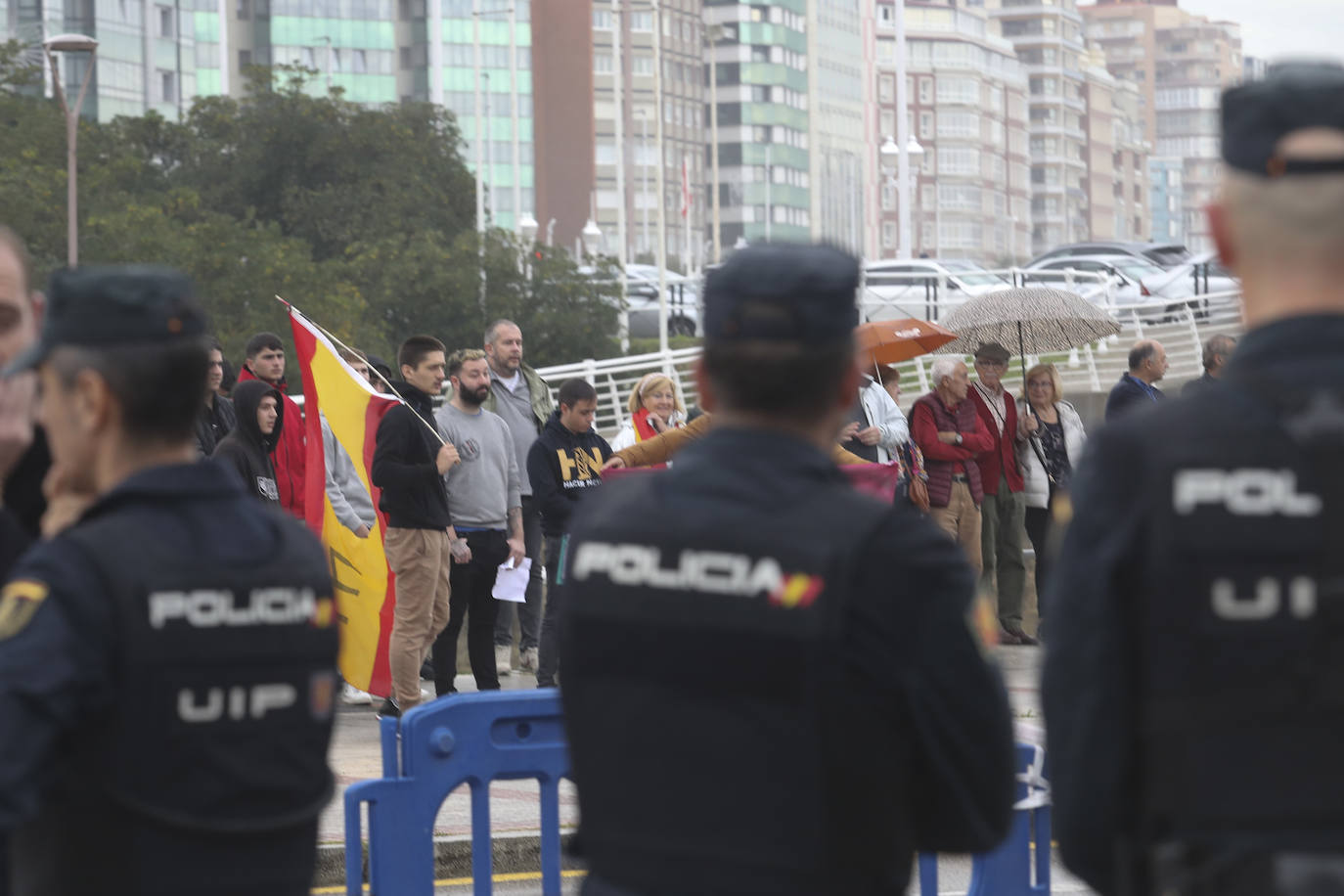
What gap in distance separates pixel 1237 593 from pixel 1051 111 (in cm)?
17801

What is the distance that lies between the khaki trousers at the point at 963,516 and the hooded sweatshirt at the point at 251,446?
4.75 meters

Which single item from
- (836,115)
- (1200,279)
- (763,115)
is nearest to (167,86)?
(1200,279)

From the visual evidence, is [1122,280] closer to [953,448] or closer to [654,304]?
[654,304]

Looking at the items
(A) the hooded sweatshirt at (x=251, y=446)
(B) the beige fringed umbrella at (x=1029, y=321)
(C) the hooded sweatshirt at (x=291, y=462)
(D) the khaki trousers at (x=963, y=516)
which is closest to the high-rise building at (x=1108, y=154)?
(B) the beige fringed umbrella at (x=1029, y=321)

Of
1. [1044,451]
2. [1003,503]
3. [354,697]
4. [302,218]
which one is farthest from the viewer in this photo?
[302,218]

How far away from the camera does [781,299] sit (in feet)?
8.94

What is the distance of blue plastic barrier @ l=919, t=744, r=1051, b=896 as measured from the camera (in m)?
5.52

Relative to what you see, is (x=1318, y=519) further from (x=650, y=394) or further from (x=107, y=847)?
(x=650, y=394)

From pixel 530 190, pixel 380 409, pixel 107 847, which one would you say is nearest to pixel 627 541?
pixel 107 847

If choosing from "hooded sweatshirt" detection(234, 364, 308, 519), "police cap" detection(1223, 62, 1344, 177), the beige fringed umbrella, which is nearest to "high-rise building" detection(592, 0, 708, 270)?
the beige fringed umbrella

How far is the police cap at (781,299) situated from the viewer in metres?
2.72

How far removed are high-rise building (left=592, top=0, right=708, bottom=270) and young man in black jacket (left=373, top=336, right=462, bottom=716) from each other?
396 ft

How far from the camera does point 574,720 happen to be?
9.20 feet

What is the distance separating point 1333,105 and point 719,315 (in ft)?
2.70
